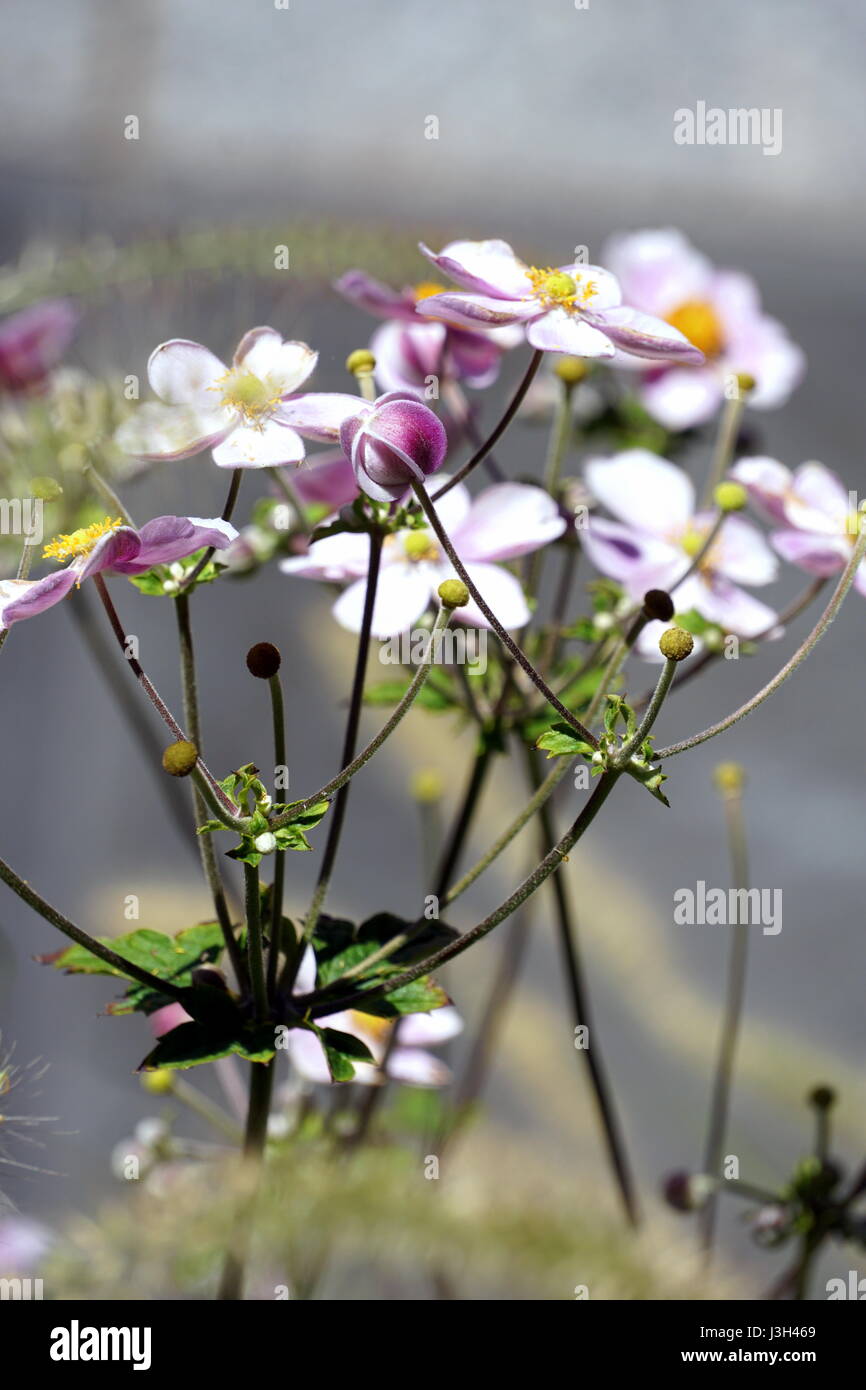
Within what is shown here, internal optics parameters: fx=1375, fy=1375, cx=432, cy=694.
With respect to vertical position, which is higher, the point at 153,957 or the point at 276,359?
the point at 276,359

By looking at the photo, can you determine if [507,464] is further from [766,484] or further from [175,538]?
[175,538]

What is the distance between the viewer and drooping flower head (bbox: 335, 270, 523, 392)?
0.36 m

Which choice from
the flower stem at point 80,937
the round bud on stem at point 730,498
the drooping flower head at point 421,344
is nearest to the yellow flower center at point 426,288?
the drooping flower head at point 421,344

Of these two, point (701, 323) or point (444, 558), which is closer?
point (444, 558)

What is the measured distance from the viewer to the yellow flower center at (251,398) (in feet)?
0.89

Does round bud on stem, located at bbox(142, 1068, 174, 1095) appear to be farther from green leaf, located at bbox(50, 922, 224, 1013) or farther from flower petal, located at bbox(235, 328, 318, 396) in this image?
flower petal, located at bbox(235, 328, 318, 396)

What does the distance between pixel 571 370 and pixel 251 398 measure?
0.12m

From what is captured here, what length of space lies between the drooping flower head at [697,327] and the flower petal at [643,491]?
132mm

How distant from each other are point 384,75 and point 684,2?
21 centimetres

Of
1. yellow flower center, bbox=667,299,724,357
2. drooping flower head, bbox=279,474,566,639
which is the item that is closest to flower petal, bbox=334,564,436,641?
drooping flower head, bbox=279,474,566,639

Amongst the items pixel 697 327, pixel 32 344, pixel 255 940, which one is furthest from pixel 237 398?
pixel 697 327

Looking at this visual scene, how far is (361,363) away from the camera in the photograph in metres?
0.29

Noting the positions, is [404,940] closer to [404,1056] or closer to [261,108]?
[404,1056]

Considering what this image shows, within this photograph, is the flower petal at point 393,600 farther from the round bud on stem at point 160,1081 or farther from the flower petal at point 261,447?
the round bud on stem at point 160,1081
